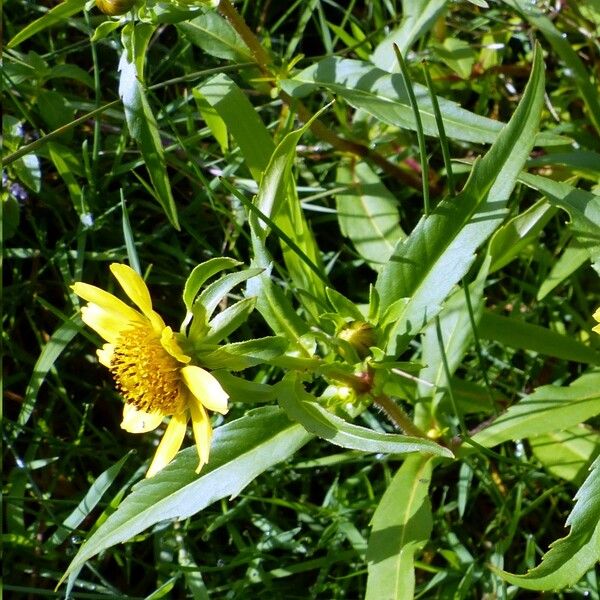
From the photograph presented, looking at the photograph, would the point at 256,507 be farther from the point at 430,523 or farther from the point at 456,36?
the point at 456,36

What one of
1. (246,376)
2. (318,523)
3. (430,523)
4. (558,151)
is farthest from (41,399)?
(558,151)

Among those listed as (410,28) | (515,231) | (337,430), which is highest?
(410,28)

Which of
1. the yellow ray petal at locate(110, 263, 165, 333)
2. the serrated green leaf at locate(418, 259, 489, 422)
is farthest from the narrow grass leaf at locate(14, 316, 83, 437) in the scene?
the serrated green leaf at locate(418, 259, 489, 422)

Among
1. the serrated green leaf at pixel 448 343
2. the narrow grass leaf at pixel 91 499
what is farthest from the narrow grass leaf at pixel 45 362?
the serrated green leaf at pixel 448 343

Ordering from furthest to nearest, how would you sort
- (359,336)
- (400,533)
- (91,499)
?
(91,499) → (400,533) → (359,336)

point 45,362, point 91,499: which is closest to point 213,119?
point 45,362

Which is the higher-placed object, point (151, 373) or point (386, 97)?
point (386, 97)

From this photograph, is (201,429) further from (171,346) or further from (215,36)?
(215,36)

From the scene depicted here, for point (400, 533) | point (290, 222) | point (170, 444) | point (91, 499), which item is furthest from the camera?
point (91, 499)
